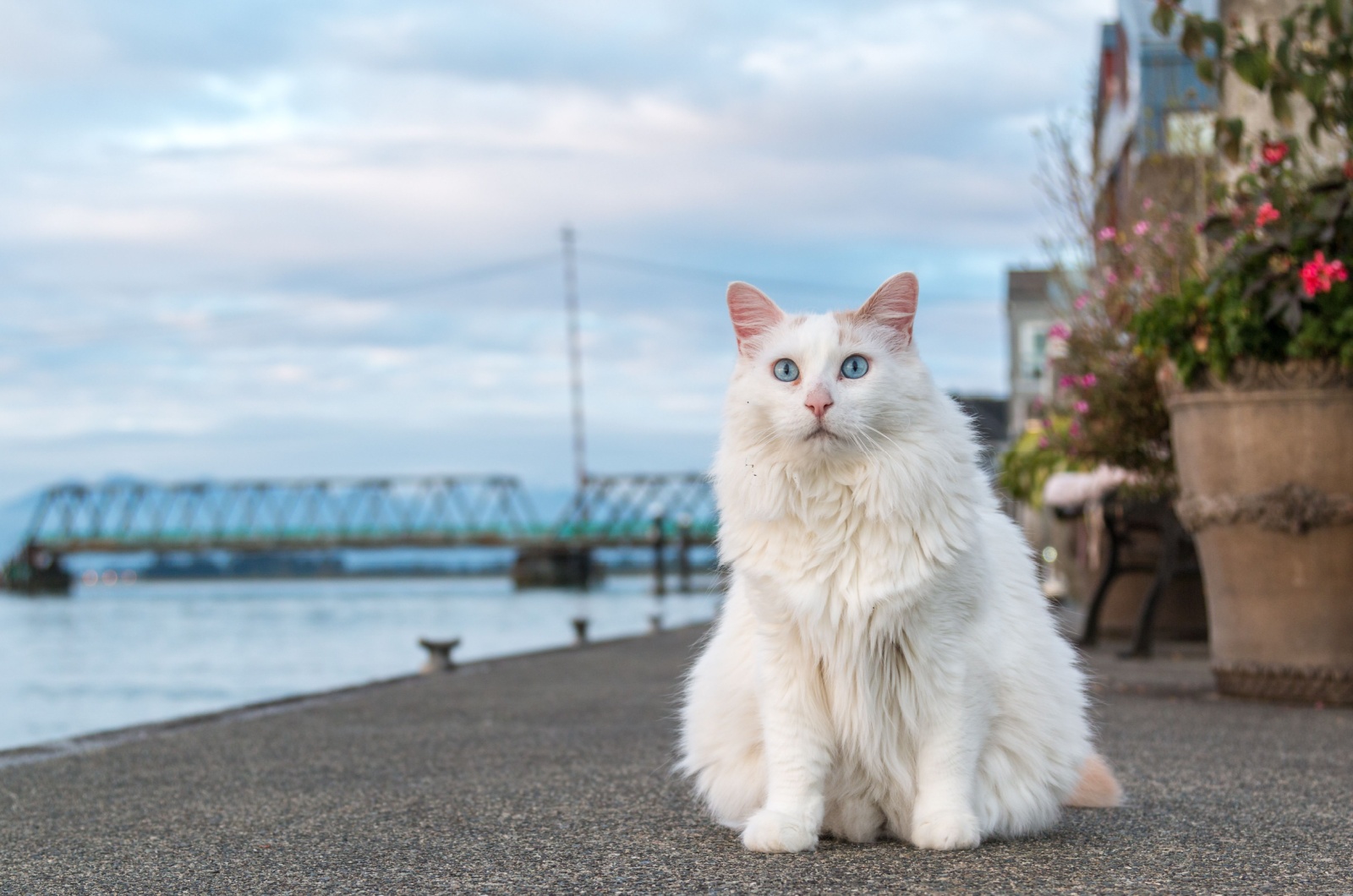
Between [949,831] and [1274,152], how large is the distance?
3.39 meters

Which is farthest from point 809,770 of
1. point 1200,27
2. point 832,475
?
point 1200,27

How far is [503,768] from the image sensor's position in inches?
138

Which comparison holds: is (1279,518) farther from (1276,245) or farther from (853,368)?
(853,368)

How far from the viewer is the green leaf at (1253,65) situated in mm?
4652

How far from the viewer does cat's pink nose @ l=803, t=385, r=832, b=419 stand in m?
2.11

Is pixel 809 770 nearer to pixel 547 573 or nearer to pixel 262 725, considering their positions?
pixel 262 725

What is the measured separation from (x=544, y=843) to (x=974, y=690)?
0.82m

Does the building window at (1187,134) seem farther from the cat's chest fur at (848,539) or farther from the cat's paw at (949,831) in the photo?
the cat's paw at (949,831)

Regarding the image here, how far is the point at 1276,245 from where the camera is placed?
14.0 ft

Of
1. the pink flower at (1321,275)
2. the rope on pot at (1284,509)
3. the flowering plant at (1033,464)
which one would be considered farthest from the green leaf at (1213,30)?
the flowering plant at (1033,464)

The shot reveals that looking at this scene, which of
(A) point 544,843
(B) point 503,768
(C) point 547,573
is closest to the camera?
(A) point 544,843

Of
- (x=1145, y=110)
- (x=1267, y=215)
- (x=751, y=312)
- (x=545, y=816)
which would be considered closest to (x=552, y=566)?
(x=1145, y=110)

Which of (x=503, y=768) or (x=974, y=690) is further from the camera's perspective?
(x=503, y=768)

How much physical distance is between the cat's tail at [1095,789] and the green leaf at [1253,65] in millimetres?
2964
